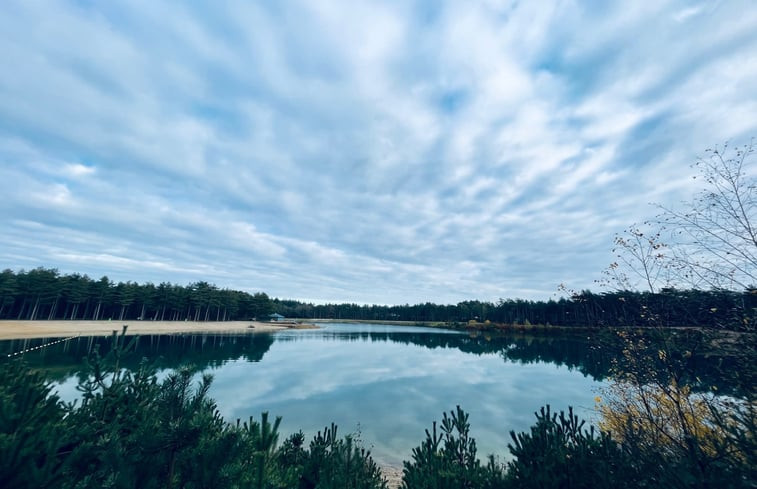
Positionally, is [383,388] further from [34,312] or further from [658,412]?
[34,312]

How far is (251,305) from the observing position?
117188 mm

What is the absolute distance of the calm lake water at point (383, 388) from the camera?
1734 centimetres

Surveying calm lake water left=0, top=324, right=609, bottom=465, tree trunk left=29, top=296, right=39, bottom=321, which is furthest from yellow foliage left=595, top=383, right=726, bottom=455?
tree trunk left=29, top=296, right=39, bottom=321

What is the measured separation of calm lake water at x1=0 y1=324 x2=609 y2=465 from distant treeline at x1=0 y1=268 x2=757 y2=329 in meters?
5.06

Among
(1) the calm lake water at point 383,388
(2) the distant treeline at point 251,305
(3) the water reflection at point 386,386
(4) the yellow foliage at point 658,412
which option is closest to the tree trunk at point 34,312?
(2) the distant treeline at point 251,305

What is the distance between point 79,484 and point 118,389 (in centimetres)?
134

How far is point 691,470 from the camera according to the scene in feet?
11.5

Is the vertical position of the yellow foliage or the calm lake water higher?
the yellow foliage

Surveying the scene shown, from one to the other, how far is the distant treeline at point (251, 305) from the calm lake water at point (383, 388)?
16.6 ft

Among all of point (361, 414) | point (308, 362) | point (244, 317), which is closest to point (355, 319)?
point (244, 317)

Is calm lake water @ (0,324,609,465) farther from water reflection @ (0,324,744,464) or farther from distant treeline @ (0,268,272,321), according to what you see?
distant treeline @ (0,268,272,321)

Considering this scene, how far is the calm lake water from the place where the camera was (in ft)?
56.9

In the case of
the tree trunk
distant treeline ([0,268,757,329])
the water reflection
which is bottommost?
the water reflection

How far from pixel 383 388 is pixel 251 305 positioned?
342ft
